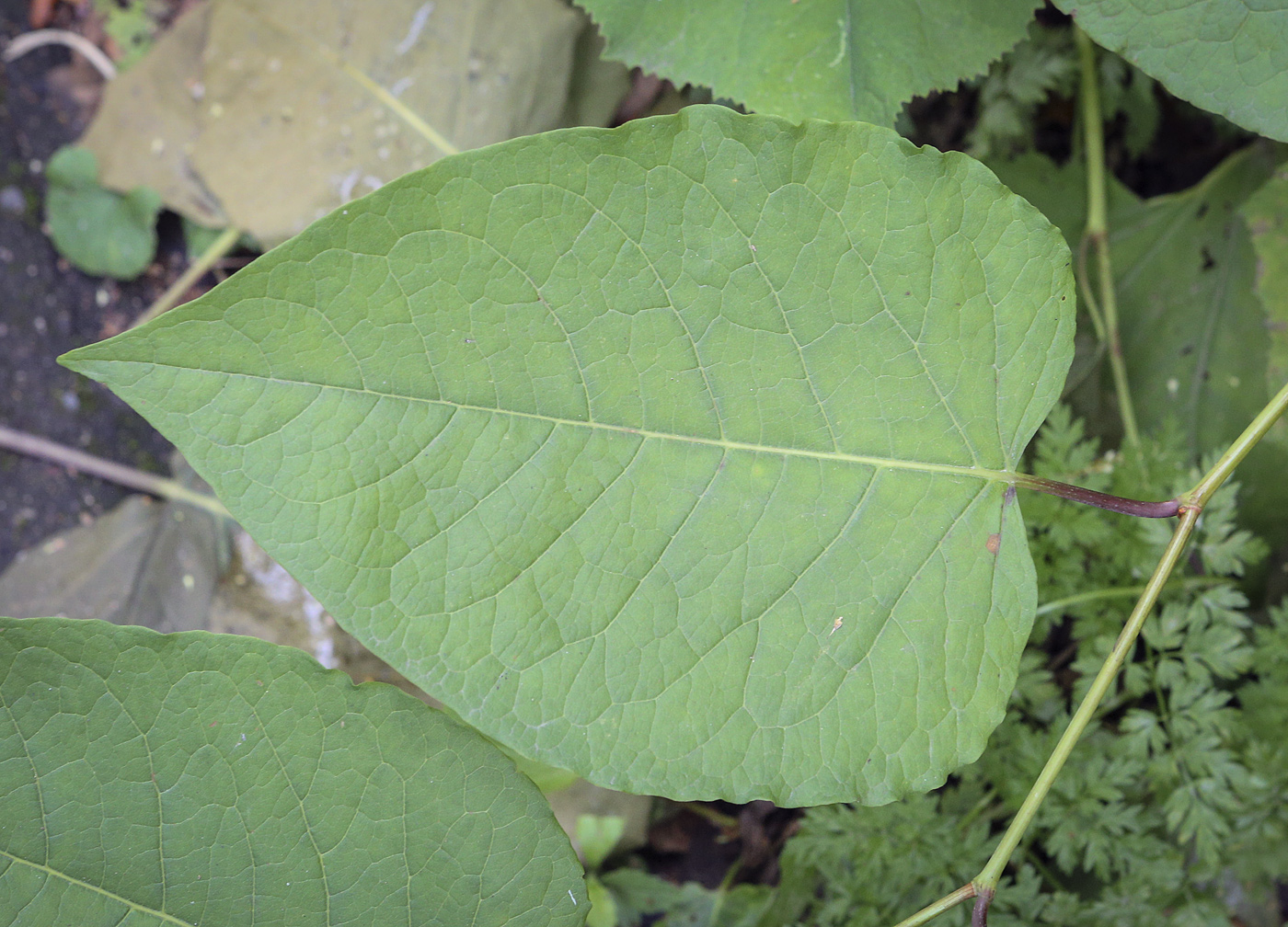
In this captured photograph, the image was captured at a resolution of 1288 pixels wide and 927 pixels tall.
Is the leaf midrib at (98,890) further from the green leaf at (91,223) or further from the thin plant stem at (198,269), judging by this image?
the green leaf at (91,223)

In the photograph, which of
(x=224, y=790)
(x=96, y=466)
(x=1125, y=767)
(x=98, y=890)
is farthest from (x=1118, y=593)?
(x=96, y=466)

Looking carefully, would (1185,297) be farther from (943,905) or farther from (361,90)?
(361,90)

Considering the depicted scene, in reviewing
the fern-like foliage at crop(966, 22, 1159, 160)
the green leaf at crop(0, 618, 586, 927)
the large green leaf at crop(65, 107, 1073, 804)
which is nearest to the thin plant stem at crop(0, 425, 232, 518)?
the green leaf at crop(0, 618, 586, 927)

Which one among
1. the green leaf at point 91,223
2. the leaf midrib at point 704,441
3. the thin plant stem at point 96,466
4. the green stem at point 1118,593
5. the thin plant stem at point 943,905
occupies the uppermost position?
the leaf midrib at point 704,441

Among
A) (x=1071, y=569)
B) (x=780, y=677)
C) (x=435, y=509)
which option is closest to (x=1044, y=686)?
(x=1071, y=569)

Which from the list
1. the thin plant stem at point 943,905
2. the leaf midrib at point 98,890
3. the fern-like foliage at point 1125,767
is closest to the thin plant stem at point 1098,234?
the fern-like foliage at point 1125,767

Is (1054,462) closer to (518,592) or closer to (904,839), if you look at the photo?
(904,839)
